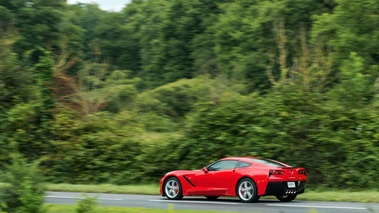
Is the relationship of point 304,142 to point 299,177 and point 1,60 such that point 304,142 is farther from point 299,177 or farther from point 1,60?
point 1,60

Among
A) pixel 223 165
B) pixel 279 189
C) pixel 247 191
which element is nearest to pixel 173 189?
pixel 223 165

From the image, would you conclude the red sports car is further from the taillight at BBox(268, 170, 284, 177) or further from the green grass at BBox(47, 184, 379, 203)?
the green grass at BBox(47, 184, 379, 203)

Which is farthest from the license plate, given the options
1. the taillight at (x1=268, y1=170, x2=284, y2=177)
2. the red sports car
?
the taillight at (x1=268, y1=170, x2=284, y2=177)

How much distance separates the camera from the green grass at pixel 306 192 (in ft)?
63.4

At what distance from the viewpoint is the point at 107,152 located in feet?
92.8

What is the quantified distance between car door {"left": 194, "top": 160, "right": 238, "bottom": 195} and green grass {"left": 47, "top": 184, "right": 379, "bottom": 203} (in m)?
2.44

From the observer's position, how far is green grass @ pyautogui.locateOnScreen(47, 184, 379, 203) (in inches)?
760

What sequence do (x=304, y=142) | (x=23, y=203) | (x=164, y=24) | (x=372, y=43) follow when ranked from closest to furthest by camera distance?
(x=23, y=203)
(x=304, y=142)
(x=372, y=43)
(x=164, y=24)

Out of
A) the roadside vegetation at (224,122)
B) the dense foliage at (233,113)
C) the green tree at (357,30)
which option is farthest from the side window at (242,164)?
the green tree at (357,30)

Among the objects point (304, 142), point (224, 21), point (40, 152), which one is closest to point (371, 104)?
point (304, 142)

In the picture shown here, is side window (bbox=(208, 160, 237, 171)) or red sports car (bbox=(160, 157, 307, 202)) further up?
side window (bbox=(208, 160, 237, 171))

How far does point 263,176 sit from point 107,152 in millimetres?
11382

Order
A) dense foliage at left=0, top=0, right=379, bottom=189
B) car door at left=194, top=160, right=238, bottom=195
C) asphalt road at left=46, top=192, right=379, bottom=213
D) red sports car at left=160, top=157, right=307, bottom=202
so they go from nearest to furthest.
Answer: asphalt road at left=46, top=192, right=379, bottom=213 < red sports car at left=160, top=157, right=307, bottom=202 < car door at left=194, top=160, right=238, bottom=195 < dense foliage at left=0, top=0, right=379, bottom=189

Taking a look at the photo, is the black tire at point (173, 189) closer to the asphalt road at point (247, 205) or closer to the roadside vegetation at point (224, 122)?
the asphalt road at point (247, 205)
